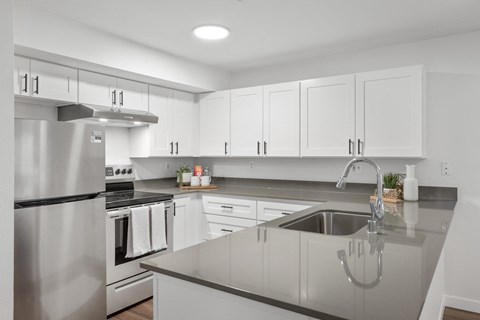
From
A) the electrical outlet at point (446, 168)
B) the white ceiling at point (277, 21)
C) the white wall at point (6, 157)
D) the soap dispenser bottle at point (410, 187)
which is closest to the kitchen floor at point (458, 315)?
the soap dispenser bottle at point (410, 187)

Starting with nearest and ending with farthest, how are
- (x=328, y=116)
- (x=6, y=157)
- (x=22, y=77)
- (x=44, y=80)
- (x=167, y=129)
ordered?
1. (x=6, y=157)
2. (x=22, y=77)
3. (x=44, y=80)
4. (x=328, y=116)
5. (x=167, y=129)

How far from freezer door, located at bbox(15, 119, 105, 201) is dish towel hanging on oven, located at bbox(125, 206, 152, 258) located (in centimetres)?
40

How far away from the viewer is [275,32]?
2.92 metres

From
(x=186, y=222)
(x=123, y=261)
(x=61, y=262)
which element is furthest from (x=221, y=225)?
(x=61, y=262)

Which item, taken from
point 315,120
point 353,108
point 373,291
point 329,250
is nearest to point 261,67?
point 315,120

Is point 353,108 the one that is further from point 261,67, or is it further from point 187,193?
point 187,193

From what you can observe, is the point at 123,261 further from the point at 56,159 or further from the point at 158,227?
the point at 56,159

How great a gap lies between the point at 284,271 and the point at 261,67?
3.32 metres

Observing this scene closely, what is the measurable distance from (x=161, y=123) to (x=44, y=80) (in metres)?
1.29

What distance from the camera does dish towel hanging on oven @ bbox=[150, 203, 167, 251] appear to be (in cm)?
299

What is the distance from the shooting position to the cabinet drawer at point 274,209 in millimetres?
3207

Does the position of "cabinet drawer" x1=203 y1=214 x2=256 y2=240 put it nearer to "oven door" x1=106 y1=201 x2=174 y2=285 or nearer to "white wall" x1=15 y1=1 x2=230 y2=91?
"oven door" x1=106 y1=201 x2=174 y2=285

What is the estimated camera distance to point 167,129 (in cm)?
379

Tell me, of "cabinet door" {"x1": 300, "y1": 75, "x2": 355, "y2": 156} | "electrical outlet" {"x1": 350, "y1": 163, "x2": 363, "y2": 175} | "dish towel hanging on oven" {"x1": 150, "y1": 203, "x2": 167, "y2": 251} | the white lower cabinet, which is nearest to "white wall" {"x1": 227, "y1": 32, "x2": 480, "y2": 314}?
"electrical outlet" {"x1": 350, "y1": 163, "x2": 363, "y2": 175}
